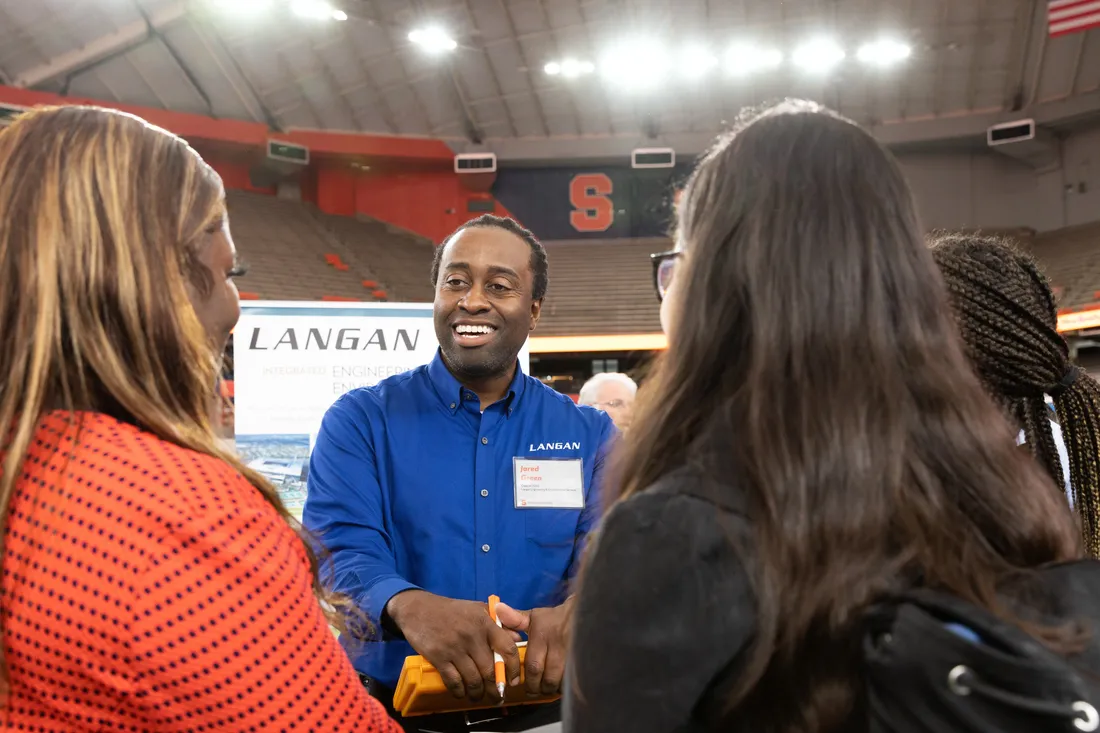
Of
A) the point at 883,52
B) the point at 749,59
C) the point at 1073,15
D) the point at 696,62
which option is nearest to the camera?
the point at 1073,15

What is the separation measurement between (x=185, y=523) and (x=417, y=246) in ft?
53.9

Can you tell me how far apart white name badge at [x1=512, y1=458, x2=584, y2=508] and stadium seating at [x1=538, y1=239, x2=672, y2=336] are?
37.4ft

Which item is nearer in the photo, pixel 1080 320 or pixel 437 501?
pixel 437 501

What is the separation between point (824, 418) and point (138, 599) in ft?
2.08

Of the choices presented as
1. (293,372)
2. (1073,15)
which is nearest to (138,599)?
(293,372)

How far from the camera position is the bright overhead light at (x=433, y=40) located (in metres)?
13.0

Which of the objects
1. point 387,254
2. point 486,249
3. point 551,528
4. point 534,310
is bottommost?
point 551,528

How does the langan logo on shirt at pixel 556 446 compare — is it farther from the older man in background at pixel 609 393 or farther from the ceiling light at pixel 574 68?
the ceiling light at pixel 574 68

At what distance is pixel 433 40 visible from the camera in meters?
13.2

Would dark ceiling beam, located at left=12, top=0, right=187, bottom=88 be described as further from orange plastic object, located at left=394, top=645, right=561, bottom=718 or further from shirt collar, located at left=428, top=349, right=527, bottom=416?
orange plastic object, located at left=394, top=645, right=561, bottom=718

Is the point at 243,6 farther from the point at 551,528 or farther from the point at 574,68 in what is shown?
the point at 551,528

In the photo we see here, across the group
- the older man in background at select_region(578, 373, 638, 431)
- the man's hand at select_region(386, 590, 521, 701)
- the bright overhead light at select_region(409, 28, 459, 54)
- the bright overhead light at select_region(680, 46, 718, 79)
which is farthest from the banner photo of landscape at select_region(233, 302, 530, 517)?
the bright overhead light at select_region(680, 46, 718, 79)

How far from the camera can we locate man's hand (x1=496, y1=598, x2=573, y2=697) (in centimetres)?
133

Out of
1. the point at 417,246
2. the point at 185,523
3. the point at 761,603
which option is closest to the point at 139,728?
the point at 185,523
